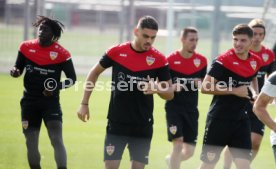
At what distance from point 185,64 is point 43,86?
2306mm

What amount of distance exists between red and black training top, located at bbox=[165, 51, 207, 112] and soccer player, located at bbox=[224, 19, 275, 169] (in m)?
0.79

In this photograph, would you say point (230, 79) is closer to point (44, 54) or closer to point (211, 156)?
point (211, 156)

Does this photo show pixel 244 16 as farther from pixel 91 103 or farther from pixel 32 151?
pixel 32 151

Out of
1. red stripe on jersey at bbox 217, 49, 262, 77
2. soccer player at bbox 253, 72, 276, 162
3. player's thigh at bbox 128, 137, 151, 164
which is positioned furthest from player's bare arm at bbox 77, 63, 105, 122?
soccer player at bbox 253, 72, 276, 162

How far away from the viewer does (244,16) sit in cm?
2772

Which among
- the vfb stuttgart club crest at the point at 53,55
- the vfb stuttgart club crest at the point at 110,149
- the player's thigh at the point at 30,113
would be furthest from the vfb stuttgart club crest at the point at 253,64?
the player's thigh at the point at 30,113

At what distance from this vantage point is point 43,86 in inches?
338

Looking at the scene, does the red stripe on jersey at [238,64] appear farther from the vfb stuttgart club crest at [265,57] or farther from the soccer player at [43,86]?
the vfb stuttgart club crest at [265,57]

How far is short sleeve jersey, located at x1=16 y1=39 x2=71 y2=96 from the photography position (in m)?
8.58

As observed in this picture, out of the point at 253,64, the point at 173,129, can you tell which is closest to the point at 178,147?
the point at 173,129

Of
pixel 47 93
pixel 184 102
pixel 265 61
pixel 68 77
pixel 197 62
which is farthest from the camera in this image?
pixel 265 61

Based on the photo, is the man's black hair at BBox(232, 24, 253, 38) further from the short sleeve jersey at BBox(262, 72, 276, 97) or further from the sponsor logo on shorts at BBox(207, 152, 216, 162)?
the short sleeve jersey at BBox(262, 72, 276, 97)

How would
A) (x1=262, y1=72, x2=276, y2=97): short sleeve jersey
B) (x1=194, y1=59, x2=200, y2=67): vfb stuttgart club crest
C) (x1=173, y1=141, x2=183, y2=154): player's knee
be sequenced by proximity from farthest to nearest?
(x1=194, y1=59, x2=200, y2=67): vfb stuttgart club crest < (x1=173, y1=141, x2=183, y2=154): player's knee < (x1=262, y1=72, x2=276, y2=97): short sleeve jersey

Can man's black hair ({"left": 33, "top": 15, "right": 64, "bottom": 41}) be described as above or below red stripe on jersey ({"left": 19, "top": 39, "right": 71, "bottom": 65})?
→ above
